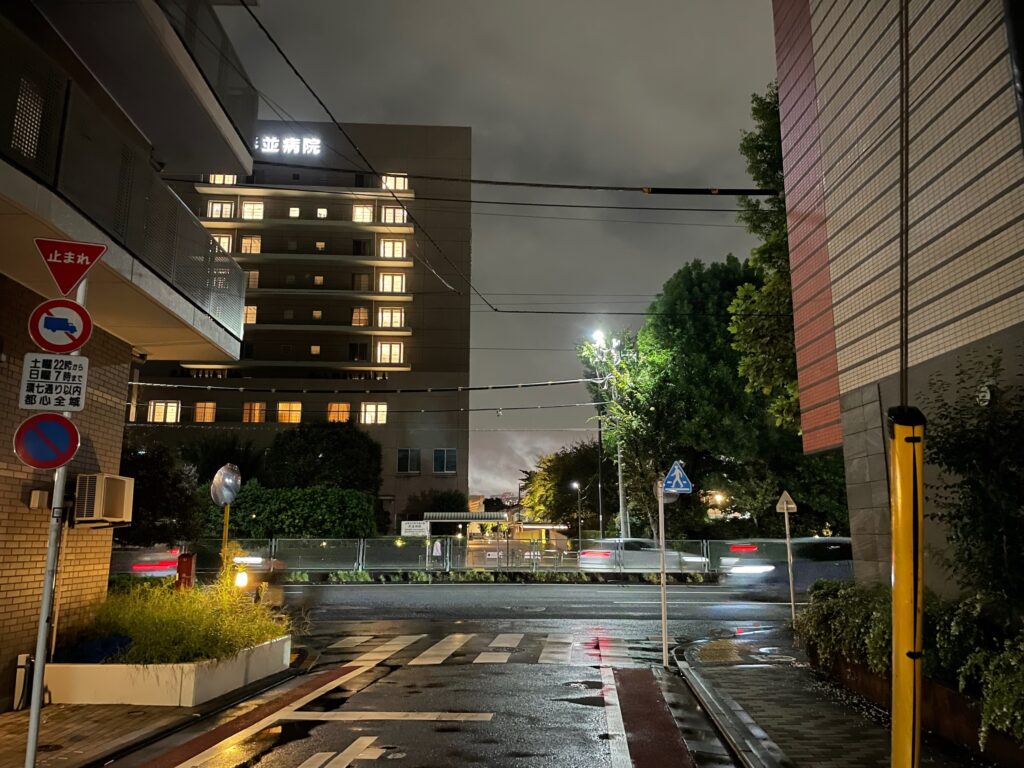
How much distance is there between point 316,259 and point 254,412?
1158 cm

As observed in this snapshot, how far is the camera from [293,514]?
36.6 metres

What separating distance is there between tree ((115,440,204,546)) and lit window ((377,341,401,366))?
37.9 metres

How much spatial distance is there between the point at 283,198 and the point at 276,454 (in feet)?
66.6

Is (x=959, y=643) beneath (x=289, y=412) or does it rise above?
beneath

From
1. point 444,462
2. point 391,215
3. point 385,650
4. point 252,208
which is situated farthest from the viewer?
point 252,208

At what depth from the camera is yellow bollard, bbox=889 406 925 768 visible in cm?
342

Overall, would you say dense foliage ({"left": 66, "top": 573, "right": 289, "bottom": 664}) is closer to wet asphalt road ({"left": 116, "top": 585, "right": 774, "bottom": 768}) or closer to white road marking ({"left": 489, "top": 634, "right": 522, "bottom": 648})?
wet asphalt road ({"left": 116, "top": 585, "right": 774, "bottom": 768})

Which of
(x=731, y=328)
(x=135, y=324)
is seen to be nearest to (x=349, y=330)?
(x=731, y=328)

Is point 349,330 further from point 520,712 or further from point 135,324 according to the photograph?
point 520,712

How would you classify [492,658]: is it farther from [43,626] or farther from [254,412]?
[254,412]

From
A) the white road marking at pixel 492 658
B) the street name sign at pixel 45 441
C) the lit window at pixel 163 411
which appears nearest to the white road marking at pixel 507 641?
the white road marking at pixel 492 658

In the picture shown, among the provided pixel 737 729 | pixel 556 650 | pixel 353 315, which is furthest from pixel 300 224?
pixel 737 729

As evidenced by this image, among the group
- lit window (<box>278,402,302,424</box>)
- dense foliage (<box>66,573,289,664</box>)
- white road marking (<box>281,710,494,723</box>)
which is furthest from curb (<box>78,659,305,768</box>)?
lit window (<box>278,402,302,424</box>)

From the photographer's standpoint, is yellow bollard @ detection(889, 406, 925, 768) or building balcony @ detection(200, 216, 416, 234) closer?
yellow bollard @ detection(889, 406, 925, 768)
